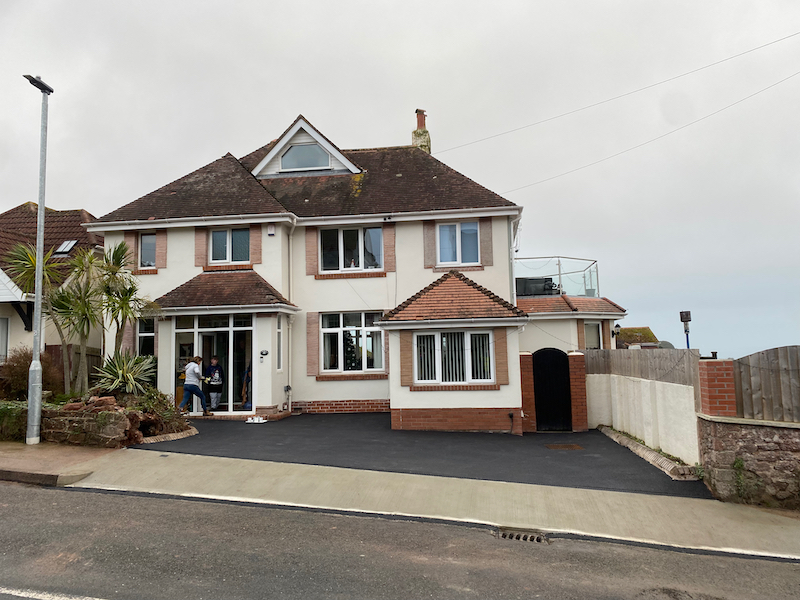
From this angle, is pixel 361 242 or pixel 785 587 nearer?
pixel 785 587

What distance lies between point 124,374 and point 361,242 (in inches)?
304

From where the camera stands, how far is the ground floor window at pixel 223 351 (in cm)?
1548

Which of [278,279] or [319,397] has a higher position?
[278,279]

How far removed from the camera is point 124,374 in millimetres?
12391

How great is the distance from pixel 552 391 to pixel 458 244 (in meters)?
5.22

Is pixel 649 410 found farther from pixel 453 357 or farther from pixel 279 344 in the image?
pixel 279 344

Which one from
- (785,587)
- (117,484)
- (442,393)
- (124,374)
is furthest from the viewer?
(442,393)

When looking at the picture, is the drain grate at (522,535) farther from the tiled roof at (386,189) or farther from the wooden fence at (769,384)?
the tiled roof at (386,189)

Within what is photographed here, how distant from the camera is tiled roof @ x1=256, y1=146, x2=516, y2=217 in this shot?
17234mm

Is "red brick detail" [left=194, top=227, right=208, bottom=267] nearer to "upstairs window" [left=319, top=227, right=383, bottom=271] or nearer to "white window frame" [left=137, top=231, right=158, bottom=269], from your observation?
"white window frame" [left=137, top=231, right=158, bottom=269]

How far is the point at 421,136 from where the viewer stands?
21.1 metres

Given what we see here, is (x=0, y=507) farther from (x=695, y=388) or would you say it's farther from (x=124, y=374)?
(x=695, y=388)

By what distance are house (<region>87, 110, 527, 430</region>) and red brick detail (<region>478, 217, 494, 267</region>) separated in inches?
1.1

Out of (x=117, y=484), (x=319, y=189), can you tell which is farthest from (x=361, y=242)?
(x=117, y=484)
